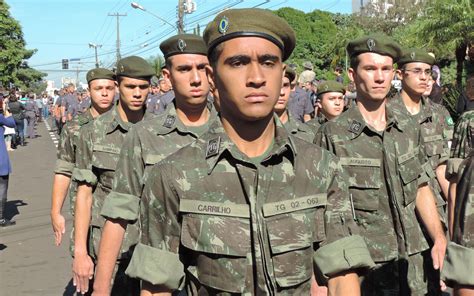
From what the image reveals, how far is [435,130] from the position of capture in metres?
6.33

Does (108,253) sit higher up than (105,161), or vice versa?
(105,161)

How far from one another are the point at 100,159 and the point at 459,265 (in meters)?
3.13

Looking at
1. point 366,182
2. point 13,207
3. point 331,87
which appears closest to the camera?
point 366,182

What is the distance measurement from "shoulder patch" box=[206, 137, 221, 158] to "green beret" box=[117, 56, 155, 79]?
2.91 metres

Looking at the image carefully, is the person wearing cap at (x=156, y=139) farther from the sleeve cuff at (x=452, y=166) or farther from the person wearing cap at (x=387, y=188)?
the sleeve cuff at (x=452, y=166)

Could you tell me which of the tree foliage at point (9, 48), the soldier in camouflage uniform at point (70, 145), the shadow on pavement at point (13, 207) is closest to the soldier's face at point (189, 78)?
the soldier in camouflage uniform at point (70, 145)

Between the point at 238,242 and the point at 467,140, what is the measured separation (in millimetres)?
3210

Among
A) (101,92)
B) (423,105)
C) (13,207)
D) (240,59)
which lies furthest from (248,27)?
(13,207)

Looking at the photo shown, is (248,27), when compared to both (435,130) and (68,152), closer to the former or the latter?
(68,152)

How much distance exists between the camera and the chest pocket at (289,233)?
97.7 inches

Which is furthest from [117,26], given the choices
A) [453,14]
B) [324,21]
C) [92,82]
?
[92,82]

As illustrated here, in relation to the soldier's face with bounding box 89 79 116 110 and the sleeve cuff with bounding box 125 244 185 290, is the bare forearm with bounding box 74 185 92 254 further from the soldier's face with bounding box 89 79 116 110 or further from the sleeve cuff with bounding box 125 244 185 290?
the sleeve cuff with bounding box 125 244 185 290

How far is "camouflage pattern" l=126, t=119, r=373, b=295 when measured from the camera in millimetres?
2479

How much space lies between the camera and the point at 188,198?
248 centimetres
